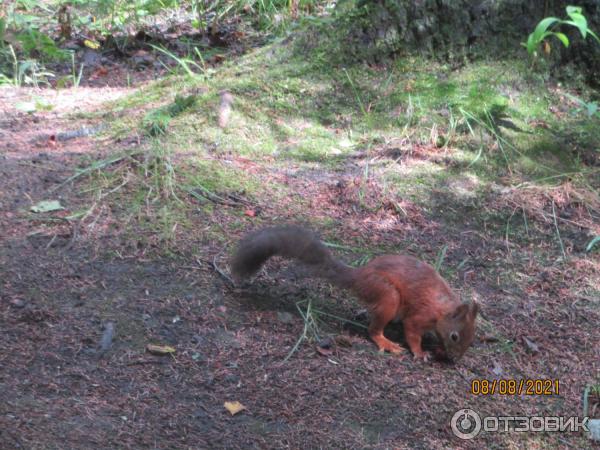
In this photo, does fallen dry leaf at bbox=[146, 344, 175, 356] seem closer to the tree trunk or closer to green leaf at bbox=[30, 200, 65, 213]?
green leaf at bbox=[30, 200, 65, 213]

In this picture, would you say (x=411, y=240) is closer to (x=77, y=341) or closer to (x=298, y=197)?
(x=298, y=197)

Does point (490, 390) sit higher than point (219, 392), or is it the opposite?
point (219, 392)

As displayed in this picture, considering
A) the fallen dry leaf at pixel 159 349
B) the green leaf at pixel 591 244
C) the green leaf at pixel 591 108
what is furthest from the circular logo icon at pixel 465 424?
the green leaf at pixel 591 108

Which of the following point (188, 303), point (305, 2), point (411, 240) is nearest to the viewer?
point (188, 303)

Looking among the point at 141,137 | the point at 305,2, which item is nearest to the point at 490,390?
the point at 141,137

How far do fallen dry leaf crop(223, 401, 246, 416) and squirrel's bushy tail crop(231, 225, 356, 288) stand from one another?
71 centimetres

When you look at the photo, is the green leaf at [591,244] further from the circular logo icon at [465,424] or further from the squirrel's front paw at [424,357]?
the circular logo icon at [465,424]

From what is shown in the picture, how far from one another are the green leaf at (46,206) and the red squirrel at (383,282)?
3.65 feet

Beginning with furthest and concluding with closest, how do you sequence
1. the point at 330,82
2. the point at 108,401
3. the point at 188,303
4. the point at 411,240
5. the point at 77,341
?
the point at 330,82
the point at 411,240
the point at 188,303
the point at 77,341
the point at 108,401

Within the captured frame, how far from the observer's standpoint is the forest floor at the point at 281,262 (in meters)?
2.64

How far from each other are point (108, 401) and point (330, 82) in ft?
9.93

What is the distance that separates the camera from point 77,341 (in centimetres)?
284

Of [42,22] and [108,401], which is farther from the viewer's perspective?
[42,22]
